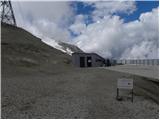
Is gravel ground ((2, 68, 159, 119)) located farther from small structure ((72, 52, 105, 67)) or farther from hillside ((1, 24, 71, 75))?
small structure ((72, 52, 105, 67))

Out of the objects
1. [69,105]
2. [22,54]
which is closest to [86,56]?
[22,54]

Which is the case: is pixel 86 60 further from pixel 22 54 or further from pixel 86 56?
pixel 22 54

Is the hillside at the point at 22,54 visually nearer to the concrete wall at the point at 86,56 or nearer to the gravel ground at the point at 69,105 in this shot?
the concrete wall at the point at 86,56

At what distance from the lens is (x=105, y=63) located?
72188 mm

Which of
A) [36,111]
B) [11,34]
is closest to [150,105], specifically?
[36,111]

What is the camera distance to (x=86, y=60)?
63.7m

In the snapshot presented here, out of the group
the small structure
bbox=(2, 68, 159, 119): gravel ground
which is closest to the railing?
the small structure

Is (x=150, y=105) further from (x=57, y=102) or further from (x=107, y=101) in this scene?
(x=57, y=102)

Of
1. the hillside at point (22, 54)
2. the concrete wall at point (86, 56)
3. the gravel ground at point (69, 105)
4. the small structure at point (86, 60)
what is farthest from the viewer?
the small structure at point (86, 60)

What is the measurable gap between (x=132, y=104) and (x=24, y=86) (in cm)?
792

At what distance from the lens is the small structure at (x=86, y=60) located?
6175 centimetres

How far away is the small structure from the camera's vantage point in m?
61.8

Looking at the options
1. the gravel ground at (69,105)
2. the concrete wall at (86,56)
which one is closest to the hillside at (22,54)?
the concrete wall at (86,56)

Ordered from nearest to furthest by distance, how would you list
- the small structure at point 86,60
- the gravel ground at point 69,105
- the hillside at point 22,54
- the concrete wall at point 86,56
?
the gravel ground at point 69,105
the hillside at point 22,54
the concrete wall at point 86,56
the small structure at point 86,60
